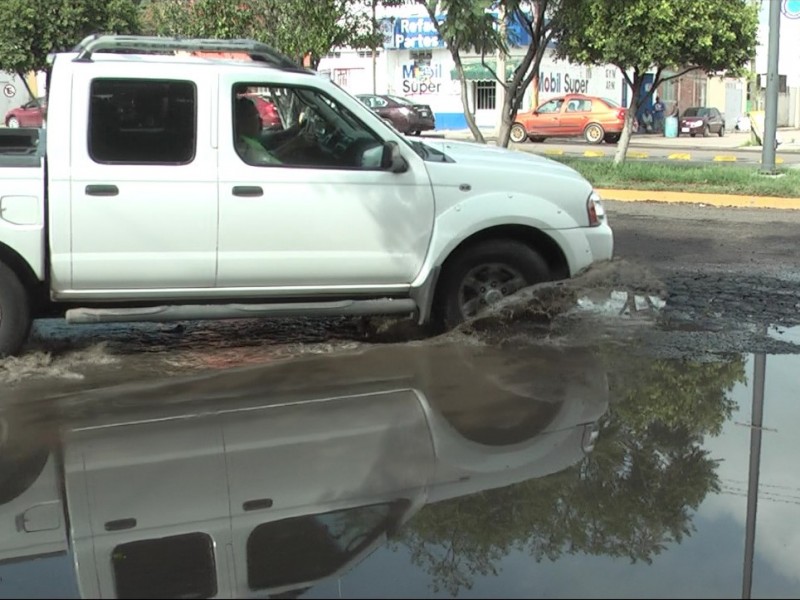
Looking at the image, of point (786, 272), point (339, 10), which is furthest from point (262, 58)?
point (339, 10)

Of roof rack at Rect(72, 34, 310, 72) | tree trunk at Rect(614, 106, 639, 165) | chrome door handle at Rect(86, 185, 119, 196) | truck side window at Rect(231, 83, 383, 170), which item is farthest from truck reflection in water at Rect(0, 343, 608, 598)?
tree trunk at Rect(614, 106, 639, 165)

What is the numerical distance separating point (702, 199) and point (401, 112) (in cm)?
1959

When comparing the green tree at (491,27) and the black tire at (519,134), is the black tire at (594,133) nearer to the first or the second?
the black tire at (519,134)

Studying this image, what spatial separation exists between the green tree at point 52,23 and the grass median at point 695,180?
1209 cm

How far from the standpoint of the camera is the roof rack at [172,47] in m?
6.41

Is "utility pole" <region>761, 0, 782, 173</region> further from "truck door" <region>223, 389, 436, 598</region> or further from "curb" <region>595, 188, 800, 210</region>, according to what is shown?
"truck door" <region>223, 389, 436, 598</region>

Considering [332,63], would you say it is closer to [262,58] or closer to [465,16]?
[465,16]

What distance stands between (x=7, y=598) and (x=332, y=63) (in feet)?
143

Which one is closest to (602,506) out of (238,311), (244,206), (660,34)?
(238,311)

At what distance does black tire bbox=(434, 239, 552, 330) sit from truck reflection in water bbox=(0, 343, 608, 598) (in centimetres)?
26

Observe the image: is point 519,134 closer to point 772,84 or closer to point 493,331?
point 772,84

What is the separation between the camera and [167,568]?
3.79m

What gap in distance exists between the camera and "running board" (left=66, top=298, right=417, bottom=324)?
242 inches

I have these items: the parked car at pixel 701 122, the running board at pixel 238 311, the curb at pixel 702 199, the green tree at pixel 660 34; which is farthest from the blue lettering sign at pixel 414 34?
the running board at pixel 238 311
